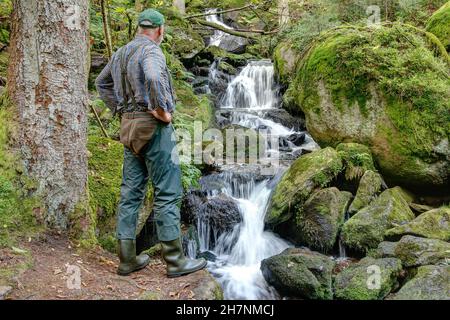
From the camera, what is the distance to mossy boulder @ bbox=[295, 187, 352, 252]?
6.56 m

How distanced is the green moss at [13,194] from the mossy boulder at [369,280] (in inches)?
150

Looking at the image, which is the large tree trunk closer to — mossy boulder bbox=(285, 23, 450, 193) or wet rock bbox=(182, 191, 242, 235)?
wet rock bbox=(182, 191, 242, 235)

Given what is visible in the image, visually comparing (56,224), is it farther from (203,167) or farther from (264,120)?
(264,120)

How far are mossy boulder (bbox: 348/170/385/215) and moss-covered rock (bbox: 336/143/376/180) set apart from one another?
0.16 metres

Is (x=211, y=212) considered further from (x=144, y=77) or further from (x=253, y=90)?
(x=253, y=90)

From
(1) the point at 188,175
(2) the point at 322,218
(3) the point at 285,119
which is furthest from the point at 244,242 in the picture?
(3) the point at 285,119

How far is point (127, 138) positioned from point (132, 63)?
2.16 feet

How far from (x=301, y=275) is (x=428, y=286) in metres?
1.55

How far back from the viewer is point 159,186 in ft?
11.8

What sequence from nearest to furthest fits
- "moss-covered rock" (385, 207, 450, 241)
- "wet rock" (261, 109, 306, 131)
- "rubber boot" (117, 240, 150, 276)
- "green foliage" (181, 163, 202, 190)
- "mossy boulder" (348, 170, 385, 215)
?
"rubber boot" (117, 240, 150, 276) → "moss-covered rock" (385, 207, 450, 241) → "green foliage" (181, 163, 202, 190) → "mossy boulder" (348, 170, 385, 215) → "wet rock" (261, 109, 306, 131)

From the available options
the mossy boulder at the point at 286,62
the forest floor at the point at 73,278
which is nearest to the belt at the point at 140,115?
the forest floor at the point at 73,278

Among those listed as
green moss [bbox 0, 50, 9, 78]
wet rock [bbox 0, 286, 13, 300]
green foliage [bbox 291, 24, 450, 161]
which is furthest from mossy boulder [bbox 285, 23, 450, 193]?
wet rock [bbox 0, 286, 13, 300]

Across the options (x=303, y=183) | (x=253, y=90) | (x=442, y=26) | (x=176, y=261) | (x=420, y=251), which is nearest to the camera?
(x=176, y=261)
